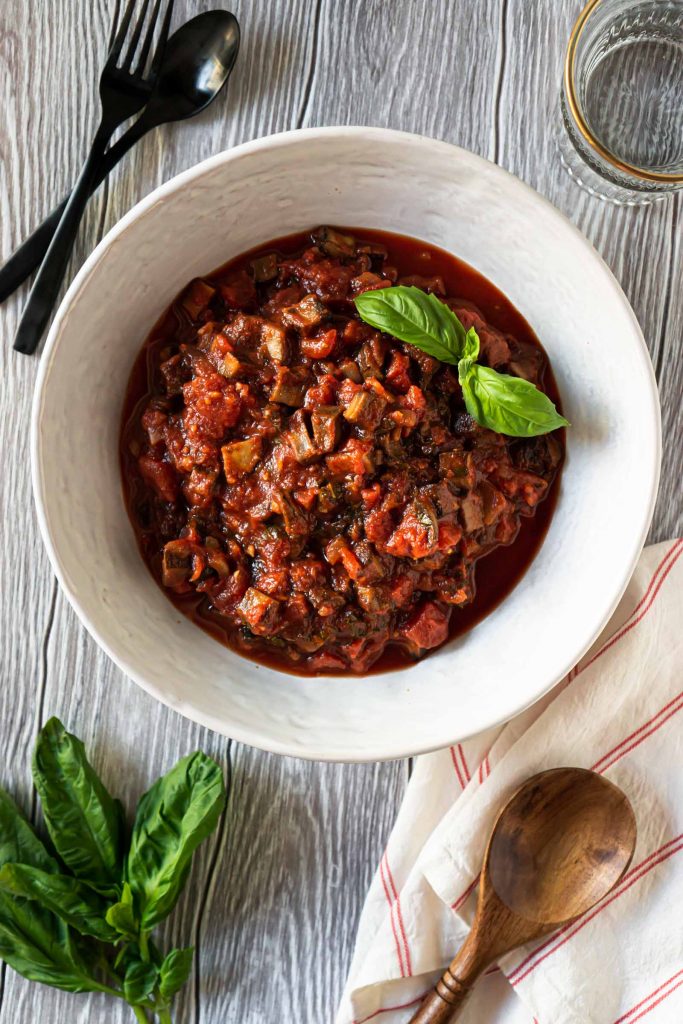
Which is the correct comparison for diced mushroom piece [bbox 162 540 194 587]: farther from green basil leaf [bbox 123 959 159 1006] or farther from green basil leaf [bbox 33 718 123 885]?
green basil leaf [bbox 123 959 159 1006]

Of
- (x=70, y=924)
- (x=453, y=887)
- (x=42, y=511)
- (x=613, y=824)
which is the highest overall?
(x=42, y=511)

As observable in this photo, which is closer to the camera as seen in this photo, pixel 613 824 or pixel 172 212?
Answer: pixel 172 212

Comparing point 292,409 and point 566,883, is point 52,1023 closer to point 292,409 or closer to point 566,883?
point 566,883

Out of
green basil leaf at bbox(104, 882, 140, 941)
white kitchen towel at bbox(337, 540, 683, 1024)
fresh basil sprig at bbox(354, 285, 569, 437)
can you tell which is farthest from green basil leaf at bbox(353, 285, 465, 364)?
green basil leaf at bbox(104, 882, 140, 941)

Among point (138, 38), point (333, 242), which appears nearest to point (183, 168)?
point (138, 38)

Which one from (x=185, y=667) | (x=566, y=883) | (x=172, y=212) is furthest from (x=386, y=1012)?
(x=172, y=212)

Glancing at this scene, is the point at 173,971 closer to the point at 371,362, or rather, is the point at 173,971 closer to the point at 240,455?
the point at 240,455

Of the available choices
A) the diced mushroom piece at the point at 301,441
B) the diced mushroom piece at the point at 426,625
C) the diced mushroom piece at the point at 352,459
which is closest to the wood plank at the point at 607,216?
the diced mushroom piece at the point at 426,625

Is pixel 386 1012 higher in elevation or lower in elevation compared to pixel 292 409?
lower
